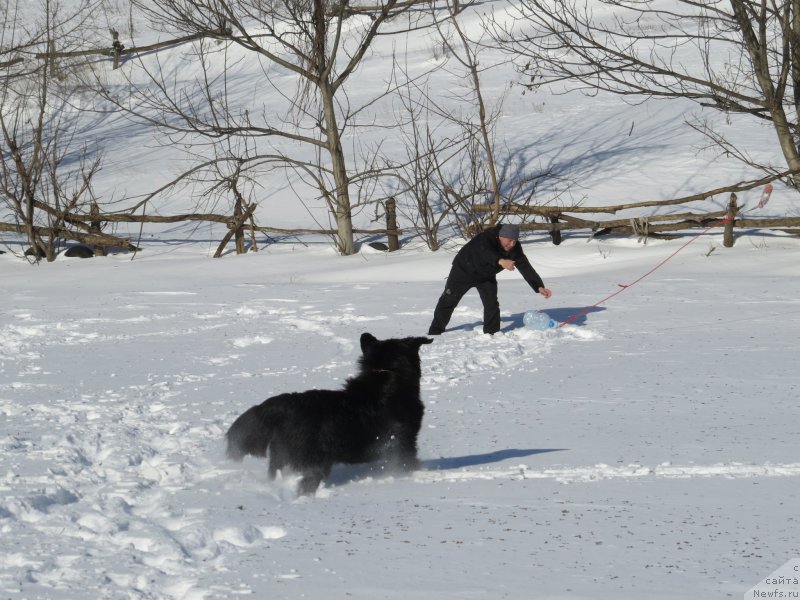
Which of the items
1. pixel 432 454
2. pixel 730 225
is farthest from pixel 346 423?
pixel 730 225

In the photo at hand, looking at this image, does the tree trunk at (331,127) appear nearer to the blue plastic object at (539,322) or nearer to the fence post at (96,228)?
the fence post at (96,228)

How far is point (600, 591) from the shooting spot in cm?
372

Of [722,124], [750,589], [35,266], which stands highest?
[722,124]

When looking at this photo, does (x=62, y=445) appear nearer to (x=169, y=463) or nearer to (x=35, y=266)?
(x=169, y=463)

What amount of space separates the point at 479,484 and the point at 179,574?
80.3 inches

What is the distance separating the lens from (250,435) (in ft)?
17.8

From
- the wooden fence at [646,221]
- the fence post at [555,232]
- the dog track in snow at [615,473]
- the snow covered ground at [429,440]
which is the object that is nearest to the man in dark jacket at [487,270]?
the snow covered ground at [429,440]

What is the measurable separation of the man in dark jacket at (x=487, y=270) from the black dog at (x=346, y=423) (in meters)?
4.16

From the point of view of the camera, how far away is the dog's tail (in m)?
5.36

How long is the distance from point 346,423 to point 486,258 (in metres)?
5.01

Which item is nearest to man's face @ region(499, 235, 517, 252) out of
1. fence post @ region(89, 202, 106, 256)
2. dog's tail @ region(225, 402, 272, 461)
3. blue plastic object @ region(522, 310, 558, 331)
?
blue plastic object @ region(522, 310, 558, 331)

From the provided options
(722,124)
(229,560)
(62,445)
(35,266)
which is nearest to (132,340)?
(62,445)

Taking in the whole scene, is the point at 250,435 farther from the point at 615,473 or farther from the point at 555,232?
the point at 555,232

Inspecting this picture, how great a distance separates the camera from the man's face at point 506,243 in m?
9.91
